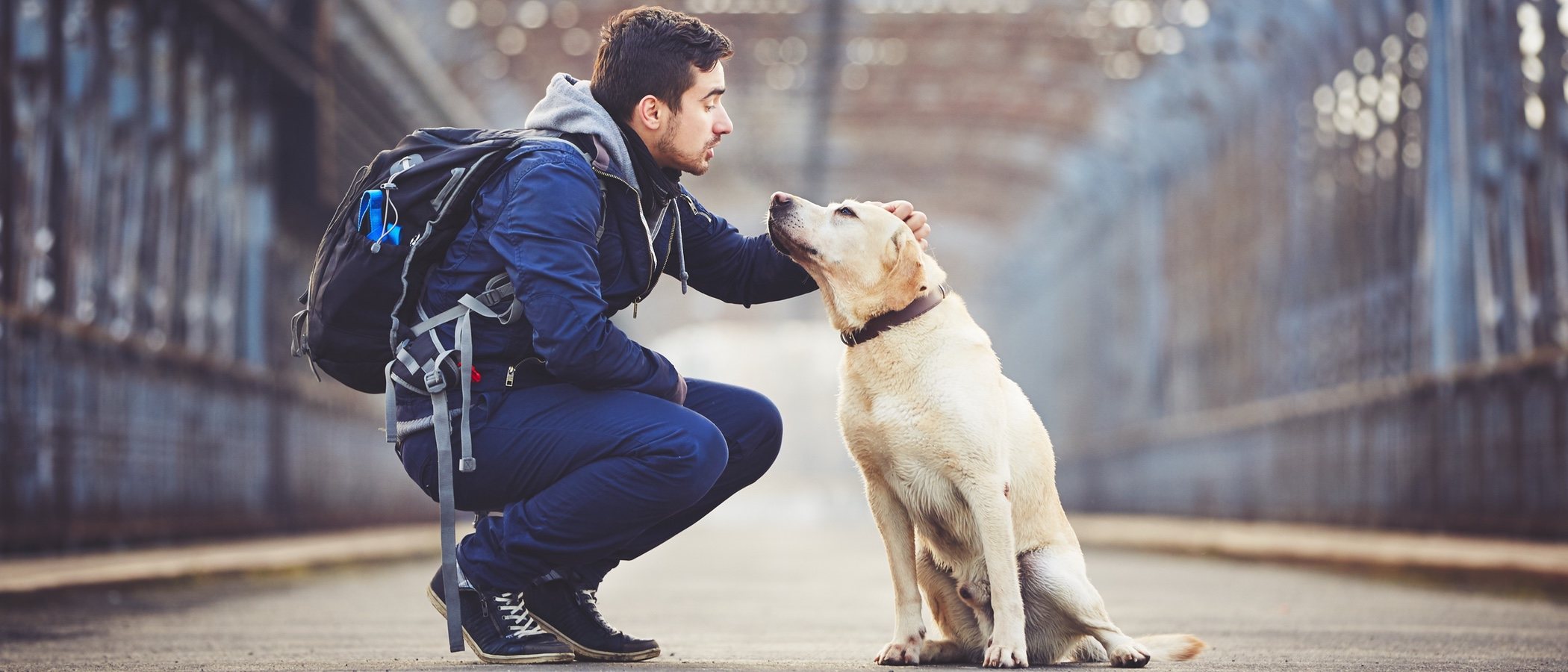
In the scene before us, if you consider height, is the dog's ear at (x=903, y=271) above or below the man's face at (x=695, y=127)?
below

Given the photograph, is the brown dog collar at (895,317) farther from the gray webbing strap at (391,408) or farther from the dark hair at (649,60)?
the gray webbing strap at (391,408)

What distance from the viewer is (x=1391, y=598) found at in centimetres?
843

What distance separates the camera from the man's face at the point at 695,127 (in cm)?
455

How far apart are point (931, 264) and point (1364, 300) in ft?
36.0

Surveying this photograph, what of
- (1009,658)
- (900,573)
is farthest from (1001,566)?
(900,573)

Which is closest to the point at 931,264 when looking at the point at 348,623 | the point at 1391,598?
the point at 348,623

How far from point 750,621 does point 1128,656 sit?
2.77 metres

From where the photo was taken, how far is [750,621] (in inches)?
282

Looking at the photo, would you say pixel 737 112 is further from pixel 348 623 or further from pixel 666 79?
pixel 666 79

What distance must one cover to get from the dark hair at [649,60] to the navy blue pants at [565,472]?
74 cm

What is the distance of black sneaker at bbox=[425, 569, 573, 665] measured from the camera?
440 centimetres

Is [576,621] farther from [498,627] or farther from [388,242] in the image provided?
[388,242]

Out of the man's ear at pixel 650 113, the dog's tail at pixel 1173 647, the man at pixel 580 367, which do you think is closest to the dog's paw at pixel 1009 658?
the dog's tail at pixel 1173 647

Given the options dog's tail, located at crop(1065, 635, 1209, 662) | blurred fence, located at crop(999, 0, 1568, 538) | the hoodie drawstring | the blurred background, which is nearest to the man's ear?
the hoodie drawstring
